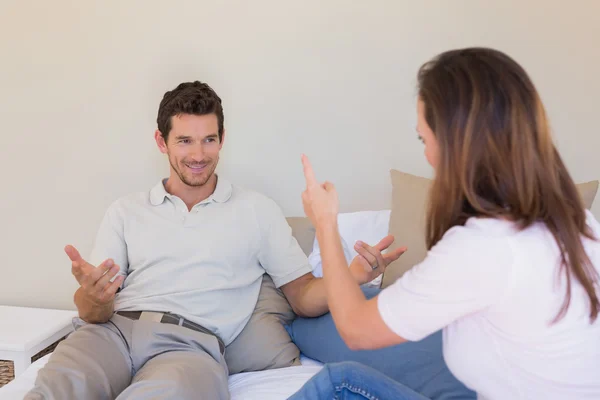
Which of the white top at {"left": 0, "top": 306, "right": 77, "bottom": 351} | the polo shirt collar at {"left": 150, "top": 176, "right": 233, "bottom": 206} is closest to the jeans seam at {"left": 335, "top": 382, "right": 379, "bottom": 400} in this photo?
the polo shirt collar at {"left": 150, "top": 176, "right": 233, "bottom": 206}

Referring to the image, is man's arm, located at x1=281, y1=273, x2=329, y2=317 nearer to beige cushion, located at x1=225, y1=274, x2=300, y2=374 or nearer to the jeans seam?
beige cushion, located at x1=225, y1=274, x2=300, y2=374

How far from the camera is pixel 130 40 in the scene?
2234mm

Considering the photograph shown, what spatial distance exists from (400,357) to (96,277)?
0.77m

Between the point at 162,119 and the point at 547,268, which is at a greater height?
A: the point at 162,119

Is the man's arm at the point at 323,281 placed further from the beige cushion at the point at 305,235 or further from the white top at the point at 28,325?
the white top at the point at 28,325

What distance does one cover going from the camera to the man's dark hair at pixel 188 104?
183 cm

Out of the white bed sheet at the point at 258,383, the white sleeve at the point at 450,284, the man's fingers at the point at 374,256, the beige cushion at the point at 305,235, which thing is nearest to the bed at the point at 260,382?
the white bed sheet at the point at 258,383

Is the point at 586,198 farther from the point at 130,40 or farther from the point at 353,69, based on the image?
the point at 130,40

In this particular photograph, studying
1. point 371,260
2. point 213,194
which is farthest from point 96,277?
point 371,260

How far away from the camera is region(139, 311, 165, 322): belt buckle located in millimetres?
1692

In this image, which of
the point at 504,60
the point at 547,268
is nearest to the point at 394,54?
the point at 504,60

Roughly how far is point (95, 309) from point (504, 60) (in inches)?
46.2

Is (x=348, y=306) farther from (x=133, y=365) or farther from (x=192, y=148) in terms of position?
(x=192, y=148)

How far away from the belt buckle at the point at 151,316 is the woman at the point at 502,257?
0.83m
